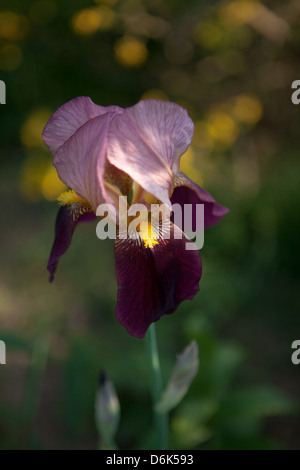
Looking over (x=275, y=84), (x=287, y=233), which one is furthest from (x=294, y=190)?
(x=275, y=84)

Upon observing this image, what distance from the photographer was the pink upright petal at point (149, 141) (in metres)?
1.08

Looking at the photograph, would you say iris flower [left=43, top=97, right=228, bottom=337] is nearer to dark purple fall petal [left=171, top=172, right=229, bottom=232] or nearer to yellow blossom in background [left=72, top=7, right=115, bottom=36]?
dark purple fall petal [left=171, top=172, right=229, bottom=232]

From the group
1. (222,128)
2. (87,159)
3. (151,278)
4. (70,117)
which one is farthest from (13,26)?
(151,278)

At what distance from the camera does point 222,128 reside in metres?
3.97

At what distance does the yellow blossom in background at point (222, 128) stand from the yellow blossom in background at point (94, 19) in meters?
1.20

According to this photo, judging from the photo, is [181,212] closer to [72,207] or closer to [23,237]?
[72,207]

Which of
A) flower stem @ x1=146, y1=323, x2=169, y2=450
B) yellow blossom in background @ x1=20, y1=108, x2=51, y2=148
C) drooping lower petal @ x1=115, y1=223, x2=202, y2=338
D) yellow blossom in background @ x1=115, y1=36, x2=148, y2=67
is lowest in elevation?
flower stem @ x1=146, y1=323, x2=169, y2=450

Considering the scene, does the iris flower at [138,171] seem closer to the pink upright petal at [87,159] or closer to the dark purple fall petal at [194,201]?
the pink upright petal at [87,159]

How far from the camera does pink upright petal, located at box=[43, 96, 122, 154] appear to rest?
1.17m

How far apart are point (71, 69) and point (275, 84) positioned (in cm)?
227

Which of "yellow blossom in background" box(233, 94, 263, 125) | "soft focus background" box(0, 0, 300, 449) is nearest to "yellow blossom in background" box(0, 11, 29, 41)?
"soft focus background" box(0, 0, 300, 449)

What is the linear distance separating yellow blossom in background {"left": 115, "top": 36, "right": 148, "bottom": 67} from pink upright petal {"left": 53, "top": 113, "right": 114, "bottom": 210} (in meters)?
3.30

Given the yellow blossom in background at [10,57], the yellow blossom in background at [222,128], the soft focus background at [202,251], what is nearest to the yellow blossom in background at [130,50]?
the soft focus background at [202,251]

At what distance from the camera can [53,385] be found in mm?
2734
